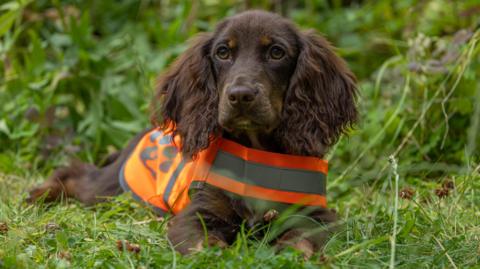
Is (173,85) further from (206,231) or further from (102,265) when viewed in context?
(102,265)

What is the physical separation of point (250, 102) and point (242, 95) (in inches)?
1.9

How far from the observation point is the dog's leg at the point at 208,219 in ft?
10.6

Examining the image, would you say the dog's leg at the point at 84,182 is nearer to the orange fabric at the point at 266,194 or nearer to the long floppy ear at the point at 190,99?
the long floppy ear at the point at 190,99

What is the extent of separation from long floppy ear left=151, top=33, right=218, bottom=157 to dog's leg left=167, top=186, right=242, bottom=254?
0.26m

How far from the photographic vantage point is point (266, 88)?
330 centimetres

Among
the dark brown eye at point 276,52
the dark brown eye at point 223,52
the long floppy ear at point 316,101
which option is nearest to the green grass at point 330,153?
the long floppy ear at point 316,101

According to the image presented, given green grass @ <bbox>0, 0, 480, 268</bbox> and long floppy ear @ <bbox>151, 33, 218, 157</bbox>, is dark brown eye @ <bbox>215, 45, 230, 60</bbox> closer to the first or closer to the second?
long floppy ear @ <bbox>151, 33, 218, 157</bbox>

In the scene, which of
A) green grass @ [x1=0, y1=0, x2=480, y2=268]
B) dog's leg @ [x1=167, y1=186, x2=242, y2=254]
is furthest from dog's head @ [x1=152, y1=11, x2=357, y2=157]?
green grass @ [x1=0, y1=0, x2=480, y2=268]

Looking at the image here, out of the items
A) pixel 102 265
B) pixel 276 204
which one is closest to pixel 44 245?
pixel 102 265

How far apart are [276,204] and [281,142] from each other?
1.03ft

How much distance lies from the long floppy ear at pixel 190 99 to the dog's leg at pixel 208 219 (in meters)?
0.26

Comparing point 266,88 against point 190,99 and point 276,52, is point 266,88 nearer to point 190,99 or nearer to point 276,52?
point 276,52

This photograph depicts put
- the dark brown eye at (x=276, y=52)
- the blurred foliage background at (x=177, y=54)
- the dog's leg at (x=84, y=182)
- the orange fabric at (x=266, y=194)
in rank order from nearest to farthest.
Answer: the orange fabric at (x=266, y=194), the dark brown eye at (x=276, y=52), the dog's leg at (x=84, y=182), the blurred foliage background at (x=177, y=54)

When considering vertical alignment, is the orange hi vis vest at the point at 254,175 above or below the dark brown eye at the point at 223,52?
below
